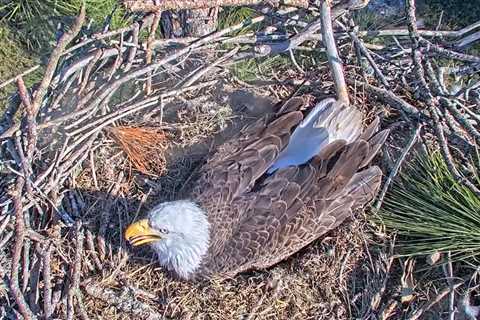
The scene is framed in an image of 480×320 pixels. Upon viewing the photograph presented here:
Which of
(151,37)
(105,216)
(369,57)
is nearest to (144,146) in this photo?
(105,216)

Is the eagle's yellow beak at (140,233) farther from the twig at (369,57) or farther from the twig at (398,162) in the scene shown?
the twig at (369,57)

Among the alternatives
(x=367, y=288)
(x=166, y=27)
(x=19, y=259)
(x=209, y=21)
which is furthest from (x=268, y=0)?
(x=19, y=259)

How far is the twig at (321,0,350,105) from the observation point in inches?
155

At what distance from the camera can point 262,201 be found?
3.85m

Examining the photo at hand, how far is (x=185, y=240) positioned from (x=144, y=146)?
2.09ft

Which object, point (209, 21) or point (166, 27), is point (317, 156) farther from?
point (166, 27)

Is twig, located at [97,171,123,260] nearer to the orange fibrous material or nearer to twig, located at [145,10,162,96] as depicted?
the orange fibrous material

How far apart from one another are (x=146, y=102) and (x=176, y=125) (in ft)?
0.82

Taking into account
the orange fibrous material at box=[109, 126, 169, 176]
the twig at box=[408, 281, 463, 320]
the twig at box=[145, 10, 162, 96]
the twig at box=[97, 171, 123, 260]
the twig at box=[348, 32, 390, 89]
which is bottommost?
the twig at box=[408, 281, 463, 320]

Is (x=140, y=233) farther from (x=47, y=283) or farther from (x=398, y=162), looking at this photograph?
(x=398, y=162)

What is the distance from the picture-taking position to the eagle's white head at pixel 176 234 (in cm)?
370

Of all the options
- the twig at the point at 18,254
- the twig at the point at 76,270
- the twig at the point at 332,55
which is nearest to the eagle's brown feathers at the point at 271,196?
the twig at the point at 332,55

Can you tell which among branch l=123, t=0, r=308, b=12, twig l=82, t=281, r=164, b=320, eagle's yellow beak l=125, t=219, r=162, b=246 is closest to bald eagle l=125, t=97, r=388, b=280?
eagle's yellow beak l=125, t=219, r=162, b=246

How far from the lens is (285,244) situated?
12.5ft
